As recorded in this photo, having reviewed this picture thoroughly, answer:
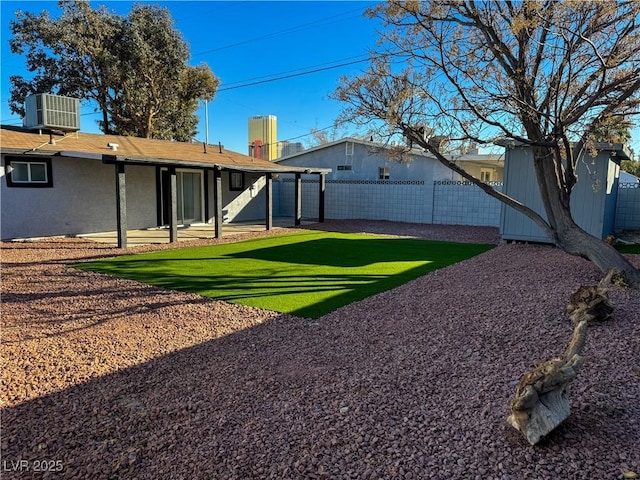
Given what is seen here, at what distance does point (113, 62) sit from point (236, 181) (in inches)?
323

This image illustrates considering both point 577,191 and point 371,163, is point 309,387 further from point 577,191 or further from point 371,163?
point 371,163

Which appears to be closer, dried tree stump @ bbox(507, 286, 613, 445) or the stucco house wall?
dried tree stump @ bbox(507, 286, 613, 445)

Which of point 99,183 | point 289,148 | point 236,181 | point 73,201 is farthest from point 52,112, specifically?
point 289,148

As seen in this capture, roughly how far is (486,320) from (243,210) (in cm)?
1454

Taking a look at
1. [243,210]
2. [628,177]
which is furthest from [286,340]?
[628,177]

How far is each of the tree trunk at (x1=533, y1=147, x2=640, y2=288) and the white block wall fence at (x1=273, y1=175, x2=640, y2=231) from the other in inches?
360

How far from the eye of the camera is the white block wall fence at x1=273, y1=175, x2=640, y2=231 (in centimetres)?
1666

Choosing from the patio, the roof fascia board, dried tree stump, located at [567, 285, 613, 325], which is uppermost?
the roof fascia board

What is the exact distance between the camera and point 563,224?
638cm

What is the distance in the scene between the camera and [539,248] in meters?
10.1

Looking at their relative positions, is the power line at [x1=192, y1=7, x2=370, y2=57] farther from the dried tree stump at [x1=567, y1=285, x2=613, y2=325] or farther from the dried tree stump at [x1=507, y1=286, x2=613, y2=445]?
the dried tree stump at [x1=507, y1=286, x2=613, y2=445]

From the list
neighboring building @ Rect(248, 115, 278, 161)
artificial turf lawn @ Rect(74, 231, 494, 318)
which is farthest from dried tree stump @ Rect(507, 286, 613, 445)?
neighboring building @ Rect(248, 115, 278, 161)

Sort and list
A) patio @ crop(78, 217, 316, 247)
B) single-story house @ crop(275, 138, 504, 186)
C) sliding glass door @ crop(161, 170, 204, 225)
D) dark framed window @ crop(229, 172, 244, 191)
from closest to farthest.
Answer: patio @ crop(78, 217, 316, 247) < sliding glass door @ crop(161, 170, 204, 225) < dark framed window @ crop(229, 172, 244, 191) < single-story house @ crop(275, 138, 504, 186)

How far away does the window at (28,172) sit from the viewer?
37.1 ft
